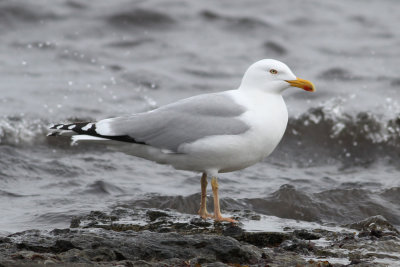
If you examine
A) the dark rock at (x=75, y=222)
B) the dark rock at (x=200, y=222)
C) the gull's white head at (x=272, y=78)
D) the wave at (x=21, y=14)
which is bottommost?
the dark rock at (x=200, y=222)

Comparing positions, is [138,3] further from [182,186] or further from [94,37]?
[182,186]

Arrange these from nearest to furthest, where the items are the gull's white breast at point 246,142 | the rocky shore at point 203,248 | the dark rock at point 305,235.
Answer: the rocky shore at point 203,248, the dark rock at point 305,235, the gull's white breast at point 246,142

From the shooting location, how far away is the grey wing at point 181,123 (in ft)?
20.3

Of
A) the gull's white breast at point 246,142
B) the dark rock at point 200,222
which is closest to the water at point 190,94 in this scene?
the dark rock at point 200,222

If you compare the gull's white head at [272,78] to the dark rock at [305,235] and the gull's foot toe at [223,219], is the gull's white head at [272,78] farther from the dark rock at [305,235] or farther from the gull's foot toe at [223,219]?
the dark rock at [305,235]

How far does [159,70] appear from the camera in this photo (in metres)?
12.8

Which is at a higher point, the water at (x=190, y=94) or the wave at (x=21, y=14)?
the wave at (x=21, y=14)

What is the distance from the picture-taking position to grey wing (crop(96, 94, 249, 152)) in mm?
6195

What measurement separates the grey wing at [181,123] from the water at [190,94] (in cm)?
110

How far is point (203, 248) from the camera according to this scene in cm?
499

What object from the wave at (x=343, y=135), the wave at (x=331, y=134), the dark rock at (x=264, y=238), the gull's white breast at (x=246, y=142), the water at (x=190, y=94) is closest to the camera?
the dark rock at (x=264, y=238)

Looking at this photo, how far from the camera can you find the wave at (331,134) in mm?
9844

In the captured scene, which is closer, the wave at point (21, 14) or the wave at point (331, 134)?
the wave at point (331, 134)

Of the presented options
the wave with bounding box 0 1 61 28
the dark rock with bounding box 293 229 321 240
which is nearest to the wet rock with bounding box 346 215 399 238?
the dark rock with bounding box 293 229 321 240
